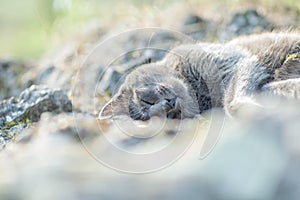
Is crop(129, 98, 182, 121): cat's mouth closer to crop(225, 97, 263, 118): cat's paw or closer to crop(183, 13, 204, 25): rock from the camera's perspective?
crop(225, 97, 263, 118): cat's paw

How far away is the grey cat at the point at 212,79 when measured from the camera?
4.16 meters

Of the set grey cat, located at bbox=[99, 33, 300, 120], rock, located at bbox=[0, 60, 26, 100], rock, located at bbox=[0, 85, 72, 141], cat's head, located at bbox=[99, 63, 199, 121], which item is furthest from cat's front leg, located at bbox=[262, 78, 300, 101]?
rock, located at bbox=[0, 60, 26, 100]

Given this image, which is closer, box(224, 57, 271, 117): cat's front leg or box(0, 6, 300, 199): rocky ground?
box(0, 6, 300, 199): rocky ground

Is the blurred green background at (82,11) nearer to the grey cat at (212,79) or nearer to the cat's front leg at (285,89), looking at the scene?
the grey cat at (212,79)

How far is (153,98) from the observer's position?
4.38 m

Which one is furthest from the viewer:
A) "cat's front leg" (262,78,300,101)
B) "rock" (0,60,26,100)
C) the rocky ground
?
"rock" (0,60,26,100)

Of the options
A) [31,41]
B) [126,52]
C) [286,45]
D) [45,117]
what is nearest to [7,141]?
[45,117]

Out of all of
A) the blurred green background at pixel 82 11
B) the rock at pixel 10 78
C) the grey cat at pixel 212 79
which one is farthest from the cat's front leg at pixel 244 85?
the rock at pixel 10 78

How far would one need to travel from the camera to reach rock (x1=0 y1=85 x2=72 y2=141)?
15.2ft

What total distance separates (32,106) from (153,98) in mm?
1005

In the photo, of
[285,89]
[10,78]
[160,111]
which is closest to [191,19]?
[10,78]

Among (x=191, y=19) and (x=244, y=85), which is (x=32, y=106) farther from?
(x=191, y=19)

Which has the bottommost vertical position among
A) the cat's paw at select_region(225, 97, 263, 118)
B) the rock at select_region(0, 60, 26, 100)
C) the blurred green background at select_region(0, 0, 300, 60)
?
the cat's paw at select_region(225, 97, 263, 118)

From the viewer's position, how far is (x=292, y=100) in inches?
143
